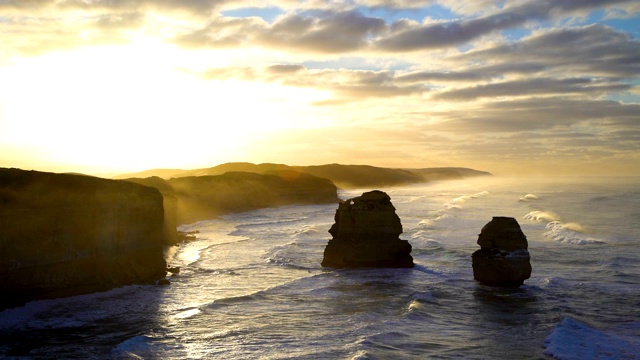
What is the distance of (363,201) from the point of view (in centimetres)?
3064

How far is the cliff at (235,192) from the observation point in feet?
246

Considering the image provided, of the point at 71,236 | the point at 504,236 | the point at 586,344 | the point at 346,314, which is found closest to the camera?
the point at 586,344

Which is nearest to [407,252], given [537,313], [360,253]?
[360,253]

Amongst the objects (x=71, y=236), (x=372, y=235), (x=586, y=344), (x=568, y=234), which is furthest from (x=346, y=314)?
(x=568, y=234)

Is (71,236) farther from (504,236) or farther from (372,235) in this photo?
(504,236)

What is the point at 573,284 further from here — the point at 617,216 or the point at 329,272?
the point at 617,216

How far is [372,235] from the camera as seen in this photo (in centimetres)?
3075

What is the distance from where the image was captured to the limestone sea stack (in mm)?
30453

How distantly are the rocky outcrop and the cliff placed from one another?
44136mm

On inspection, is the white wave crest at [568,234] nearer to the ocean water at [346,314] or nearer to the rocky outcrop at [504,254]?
the ocean water at [346,314]

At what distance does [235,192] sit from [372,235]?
61.2 metres

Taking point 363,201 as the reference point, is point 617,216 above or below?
below

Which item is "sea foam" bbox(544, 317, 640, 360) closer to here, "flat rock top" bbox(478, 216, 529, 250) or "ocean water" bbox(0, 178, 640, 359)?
"ocean water" bbox(0, 178, 640, 359)

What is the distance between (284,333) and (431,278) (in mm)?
11546
